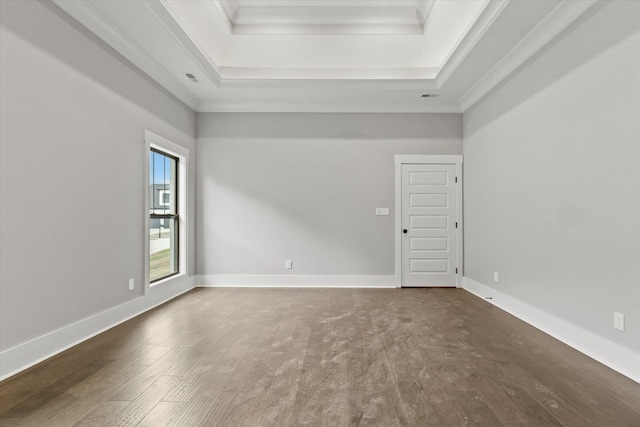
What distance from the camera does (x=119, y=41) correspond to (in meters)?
3.48

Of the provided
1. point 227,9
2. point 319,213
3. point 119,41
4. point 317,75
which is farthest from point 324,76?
point 119,41

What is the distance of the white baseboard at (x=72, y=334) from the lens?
2432 millimetres

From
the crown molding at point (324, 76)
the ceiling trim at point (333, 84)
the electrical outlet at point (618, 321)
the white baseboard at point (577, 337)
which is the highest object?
the crown molding at point (324, 76)

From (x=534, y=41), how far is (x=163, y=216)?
5.15 metres

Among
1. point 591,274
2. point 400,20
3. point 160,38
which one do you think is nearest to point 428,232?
point 591,274

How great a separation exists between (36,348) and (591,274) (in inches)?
184

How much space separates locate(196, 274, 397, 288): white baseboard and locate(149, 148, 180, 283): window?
681mm

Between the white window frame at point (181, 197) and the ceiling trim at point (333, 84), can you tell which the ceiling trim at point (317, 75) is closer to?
the ceiling trim at point (333, 84)

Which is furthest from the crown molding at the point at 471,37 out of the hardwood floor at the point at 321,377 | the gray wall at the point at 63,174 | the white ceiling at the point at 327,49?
the gray wall at the point at 63,174

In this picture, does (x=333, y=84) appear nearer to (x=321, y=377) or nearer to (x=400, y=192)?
(x=400, y=192)

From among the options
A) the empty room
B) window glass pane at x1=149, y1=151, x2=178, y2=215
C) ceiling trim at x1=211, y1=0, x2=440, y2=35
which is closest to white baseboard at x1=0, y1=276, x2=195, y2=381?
the empty room

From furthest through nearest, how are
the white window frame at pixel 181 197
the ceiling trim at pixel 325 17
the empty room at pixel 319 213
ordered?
the white window frame at pixel 181 197 < the ceiling trim at pixel 325 17 < the empty room at pixel 319 213

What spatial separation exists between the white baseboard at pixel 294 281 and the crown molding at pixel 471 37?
3.26m

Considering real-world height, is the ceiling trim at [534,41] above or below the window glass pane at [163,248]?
above
